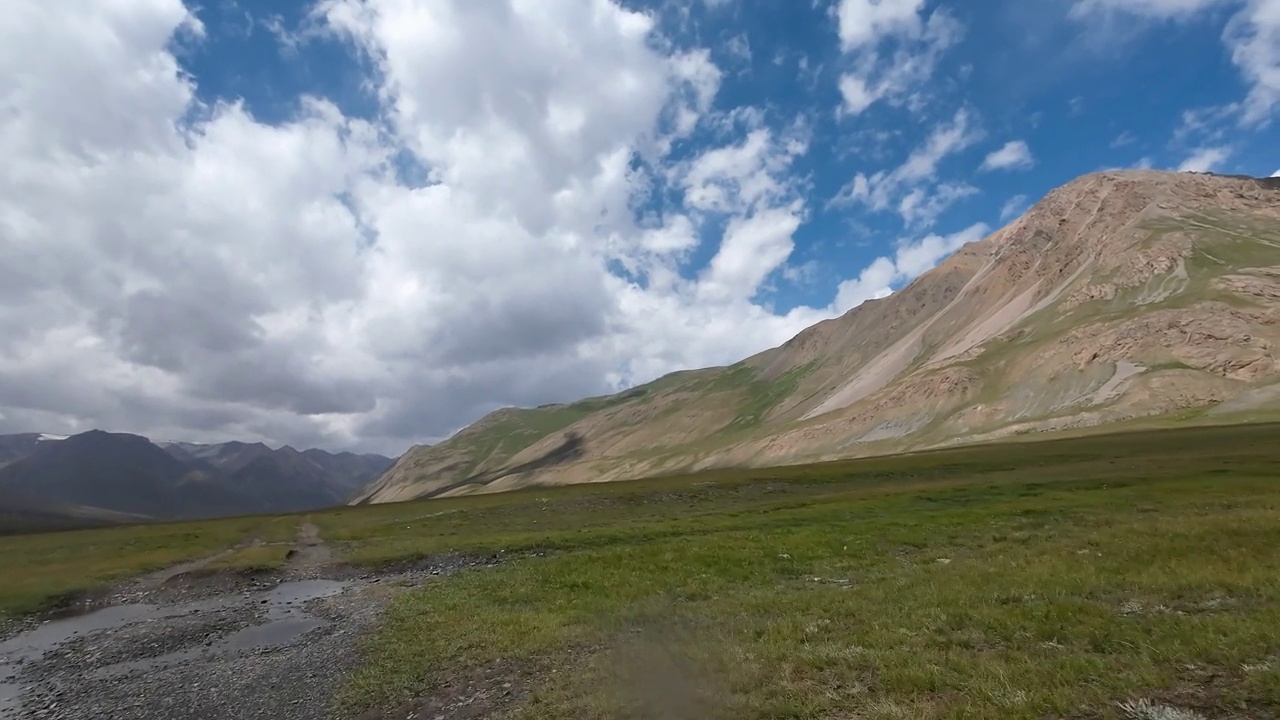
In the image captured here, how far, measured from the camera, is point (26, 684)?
80.7 ft

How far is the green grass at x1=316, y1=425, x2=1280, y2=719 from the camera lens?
12.1 m

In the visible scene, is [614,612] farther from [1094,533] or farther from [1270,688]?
[1094,533]

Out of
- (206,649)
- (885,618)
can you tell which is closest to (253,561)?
(206,649)

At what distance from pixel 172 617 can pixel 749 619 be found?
34.4 m

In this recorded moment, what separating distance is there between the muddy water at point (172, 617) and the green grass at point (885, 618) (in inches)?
214

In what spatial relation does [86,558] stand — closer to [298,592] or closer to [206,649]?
[298,592]

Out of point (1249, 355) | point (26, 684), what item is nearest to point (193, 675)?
point (26, 684)

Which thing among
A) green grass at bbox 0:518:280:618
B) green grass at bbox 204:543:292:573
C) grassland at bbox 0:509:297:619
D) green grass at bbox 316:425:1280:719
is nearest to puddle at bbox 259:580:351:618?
green grass at bbox 204:543:292:573

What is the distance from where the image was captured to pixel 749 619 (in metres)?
19.5

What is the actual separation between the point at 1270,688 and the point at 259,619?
38070 mm

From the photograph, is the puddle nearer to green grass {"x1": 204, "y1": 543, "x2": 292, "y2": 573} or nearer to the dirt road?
the dirt road

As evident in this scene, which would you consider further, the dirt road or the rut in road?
the rut in road

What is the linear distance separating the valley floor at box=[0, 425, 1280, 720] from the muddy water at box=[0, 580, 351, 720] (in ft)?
0.73

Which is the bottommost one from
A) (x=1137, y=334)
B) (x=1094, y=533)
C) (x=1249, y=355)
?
(x=1094, y=533)
